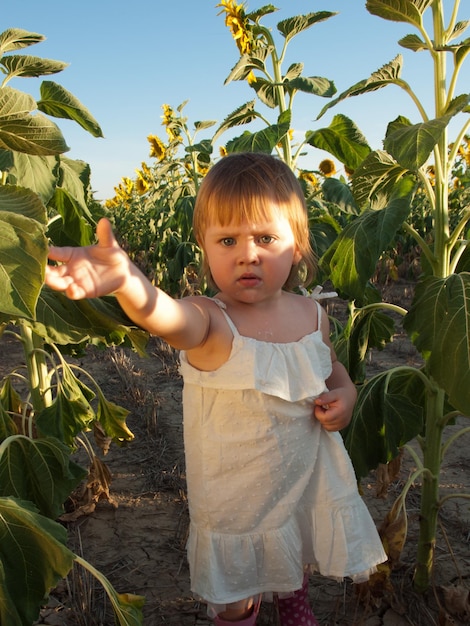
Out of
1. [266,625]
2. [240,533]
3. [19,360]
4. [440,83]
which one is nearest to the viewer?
[240,533]

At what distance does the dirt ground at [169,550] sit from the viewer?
1774 mm

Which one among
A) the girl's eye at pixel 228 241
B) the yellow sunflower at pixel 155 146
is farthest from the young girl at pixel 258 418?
the yellow sunflower at pixel 155 146

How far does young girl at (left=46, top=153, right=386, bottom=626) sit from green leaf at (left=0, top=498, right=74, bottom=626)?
42 cm

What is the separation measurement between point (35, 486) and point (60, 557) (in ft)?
1.81

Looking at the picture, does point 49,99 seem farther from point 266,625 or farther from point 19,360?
point 19,360

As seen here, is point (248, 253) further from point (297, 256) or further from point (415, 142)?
point (415, 142)

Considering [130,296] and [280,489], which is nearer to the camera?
[130,296]

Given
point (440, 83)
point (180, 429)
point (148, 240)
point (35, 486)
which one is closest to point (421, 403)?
point (440, 83)

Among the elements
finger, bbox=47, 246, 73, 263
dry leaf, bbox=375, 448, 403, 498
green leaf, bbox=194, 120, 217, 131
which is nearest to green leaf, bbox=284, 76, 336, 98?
dry leaf, bbox=375, 448, 403, 498

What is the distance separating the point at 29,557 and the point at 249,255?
0.68 m

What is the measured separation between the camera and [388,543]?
1.64 meters

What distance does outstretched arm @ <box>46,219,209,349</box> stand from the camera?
932mm

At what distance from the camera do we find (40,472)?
151cm

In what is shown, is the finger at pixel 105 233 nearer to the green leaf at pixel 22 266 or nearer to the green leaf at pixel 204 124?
the green leaf at pixel 22 266
